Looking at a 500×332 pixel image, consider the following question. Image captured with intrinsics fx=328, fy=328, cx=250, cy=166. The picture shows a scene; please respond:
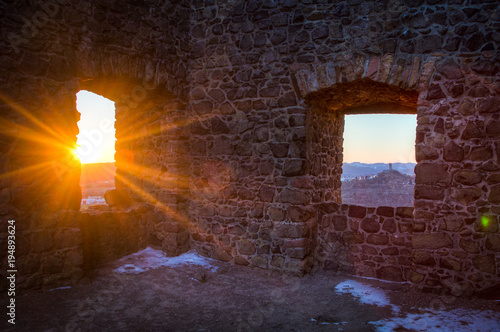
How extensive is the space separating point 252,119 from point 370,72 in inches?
70.6

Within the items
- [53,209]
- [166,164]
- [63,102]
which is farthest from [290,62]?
[53,209]

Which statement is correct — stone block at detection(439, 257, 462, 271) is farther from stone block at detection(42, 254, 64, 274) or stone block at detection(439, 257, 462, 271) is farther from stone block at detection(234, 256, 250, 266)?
stone block at detection(42, 254, 64, 274)

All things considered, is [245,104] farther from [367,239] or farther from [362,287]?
[362,287]

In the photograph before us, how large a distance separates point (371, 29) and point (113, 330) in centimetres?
461

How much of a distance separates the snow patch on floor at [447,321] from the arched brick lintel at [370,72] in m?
2.58

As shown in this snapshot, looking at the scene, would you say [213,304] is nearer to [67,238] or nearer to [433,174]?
[67,238]

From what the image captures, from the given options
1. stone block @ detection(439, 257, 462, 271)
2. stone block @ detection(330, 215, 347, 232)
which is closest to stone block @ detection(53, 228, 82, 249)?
stone block @ detection(330, 215, 347, 232)

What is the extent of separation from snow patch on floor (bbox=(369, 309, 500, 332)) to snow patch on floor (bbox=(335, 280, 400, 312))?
11.7 inches

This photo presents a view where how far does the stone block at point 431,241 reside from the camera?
4.07 metres

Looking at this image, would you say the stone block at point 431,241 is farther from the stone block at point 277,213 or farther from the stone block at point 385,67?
the stone block at point 385,67

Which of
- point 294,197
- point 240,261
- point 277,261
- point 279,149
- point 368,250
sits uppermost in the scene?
point 279,149

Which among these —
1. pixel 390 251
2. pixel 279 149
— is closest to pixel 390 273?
pixel 390 251

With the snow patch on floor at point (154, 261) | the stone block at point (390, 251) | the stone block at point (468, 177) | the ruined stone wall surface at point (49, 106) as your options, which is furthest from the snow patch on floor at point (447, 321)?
the ruined stone wall surface at point (49, 106)

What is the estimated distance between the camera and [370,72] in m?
4.27
